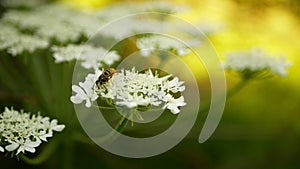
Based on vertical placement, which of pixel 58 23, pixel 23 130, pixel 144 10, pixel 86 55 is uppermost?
pixel 144 10

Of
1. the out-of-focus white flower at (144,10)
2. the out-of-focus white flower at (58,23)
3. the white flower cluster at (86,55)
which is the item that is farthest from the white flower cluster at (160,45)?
the out-of-focus white flower at (144,10)

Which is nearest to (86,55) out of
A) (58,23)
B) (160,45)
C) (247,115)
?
(160,45)

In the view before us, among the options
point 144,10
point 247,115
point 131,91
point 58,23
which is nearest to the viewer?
point 131,91

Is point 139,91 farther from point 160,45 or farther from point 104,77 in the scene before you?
point 160,45

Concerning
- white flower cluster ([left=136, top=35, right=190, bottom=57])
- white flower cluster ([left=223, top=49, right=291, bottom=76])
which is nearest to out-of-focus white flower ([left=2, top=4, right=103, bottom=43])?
white flower cluster ([left=136, top=35, right=190, bottom=57])

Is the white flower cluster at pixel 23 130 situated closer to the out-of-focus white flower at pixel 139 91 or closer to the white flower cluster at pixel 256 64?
the out-of-focus white flower at pixel 139 91

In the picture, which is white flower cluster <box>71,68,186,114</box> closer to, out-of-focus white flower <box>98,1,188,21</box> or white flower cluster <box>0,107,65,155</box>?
white flower cluster <box>0,107,65,155</box>
